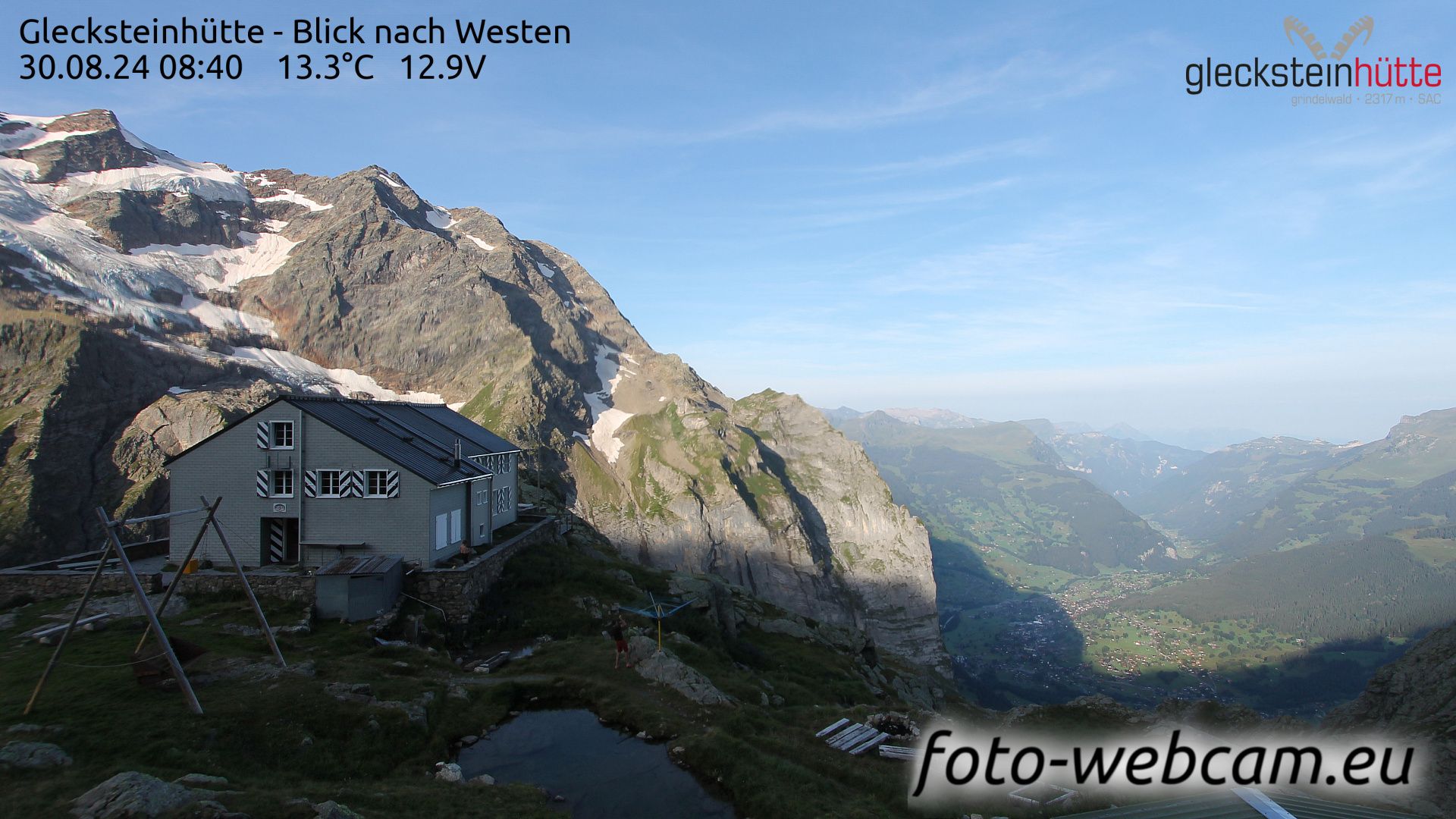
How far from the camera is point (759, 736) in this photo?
2344 cm

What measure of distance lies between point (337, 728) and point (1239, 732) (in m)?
32.7

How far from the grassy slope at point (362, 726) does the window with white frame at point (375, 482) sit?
7.42 meters

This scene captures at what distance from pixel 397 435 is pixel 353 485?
5.78 m

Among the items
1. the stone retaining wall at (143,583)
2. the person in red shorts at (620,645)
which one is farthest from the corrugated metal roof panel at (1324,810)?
the stone retaining wall at (143,583)

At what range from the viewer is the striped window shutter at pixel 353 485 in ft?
122

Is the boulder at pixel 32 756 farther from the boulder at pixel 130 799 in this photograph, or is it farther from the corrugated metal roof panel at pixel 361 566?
the corrugated metal roof panel at pixel 361 566

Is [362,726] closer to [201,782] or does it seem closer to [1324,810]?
[201,782]

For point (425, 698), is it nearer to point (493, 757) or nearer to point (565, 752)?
point (493, 757)

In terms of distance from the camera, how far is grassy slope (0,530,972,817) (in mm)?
17047

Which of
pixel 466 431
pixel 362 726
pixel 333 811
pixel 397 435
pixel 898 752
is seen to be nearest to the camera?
pixel 333 811

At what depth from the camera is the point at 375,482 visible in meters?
37.2

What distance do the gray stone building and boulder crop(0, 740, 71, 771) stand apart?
19672 mm

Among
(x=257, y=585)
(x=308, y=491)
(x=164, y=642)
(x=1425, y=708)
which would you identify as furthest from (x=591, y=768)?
(x=1425, y=708)

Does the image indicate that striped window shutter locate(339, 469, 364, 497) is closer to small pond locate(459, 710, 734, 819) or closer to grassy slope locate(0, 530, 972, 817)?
grassy slope locate(0, 530, 972, 817)
